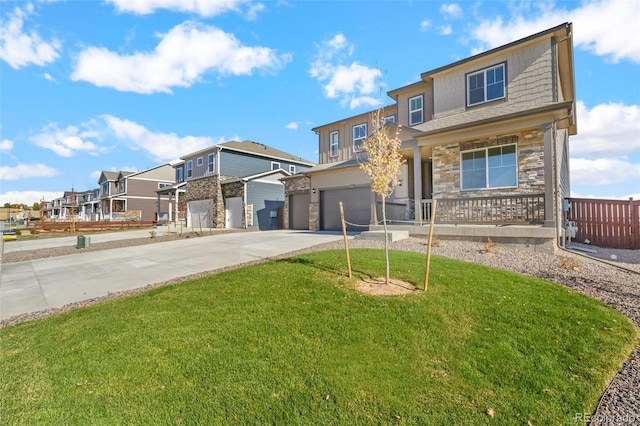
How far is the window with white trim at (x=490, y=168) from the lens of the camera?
10.3m

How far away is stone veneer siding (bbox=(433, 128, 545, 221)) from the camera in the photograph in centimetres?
973

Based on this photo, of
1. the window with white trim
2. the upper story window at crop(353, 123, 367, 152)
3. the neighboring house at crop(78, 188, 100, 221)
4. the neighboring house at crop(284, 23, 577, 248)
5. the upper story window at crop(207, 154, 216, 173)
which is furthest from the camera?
the neighboring house at crop(78, 188, 100, 221)

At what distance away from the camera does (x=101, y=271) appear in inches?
319

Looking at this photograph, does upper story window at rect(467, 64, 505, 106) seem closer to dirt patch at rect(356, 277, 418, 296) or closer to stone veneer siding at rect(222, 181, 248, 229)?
dirt patch at rect(356, 277, 418, 296)

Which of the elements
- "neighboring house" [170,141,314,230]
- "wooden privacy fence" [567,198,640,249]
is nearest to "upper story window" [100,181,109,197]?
"neighboring house" [170,141,314,230]

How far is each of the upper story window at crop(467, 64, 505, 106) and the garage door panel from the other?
6.16 meters

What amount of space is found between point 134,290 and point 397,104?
1443cm

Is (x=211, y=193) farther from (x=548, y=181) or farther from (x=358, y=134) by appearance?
(x=548, y=181)

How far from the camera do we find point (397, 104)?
15.2 meters

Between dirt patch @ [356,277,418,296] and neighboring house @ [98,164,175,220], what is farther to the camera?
neighboring house @ [98,164,175,220]

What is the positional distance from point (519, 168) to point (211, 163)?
72.4 ft

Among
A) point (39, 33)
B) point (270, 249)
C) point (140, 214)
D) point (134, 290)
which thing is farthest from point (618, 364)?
point (140, 214)

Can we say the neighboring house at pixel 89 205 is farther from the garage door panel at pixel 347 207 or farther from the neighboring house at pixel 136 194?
the garage door panel at pixel 347 207

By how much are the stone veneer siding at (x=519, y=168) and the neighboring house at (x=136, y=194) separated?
1395 inches
